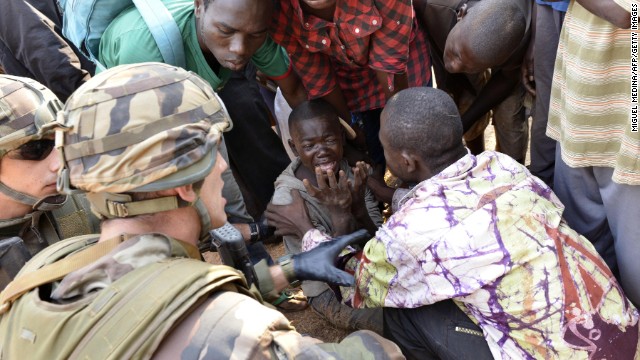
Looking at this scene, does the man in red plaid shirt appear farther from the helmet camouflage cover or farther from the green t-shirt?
the helmet camouflage cover

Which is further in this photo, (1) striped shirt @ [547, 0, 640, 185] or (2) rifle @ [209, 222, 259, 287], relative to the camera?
(2) rifle @ [209, 222, 259, 287]

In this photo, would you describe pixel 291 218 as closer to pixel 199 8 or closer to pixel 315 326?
pixel 315 326

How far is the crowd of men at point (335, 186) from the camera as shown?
143 centimetres

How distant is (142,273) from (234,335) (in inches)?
11.9

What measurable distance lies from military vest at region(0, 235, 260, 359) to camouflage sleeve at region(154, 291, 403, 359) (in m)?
0.04

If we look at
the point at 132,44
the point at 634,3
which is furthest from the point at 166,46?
the point at 634,3

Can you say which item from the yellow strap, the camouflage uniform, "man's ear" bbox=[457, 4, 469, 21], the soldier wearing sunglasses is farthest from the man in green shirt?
the yellow strap

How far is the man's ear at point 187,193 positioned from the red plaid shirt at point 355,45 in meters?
1.32

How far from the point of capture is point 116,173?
146 cm

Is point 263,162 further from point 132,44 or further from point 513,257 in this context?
point 513,257

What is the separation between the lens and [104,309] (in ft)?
4.34

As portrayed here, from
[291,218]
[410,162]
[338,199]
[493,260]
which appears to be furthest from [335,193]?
[493,260]

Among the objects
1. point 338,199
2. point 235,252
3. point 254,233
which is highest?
point 235,252

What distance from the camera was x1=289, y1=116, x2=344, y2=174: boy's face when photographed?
9.59 ft
